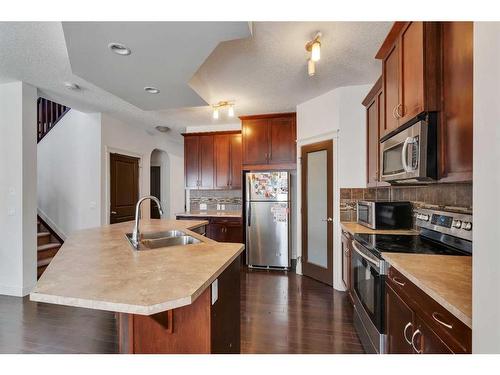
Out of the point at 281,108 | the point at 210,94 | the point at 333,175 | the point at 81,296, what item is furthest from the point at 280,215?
the point at 81,296

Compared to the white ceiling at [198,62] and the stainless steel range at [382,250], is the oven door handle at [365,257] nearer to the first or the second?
the stainless steel range at [382,250]

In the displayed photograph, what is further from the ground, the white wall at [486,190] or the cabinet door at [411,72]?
the cabinet door at [411,72]

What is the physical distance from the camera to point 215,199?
5199 millimetres

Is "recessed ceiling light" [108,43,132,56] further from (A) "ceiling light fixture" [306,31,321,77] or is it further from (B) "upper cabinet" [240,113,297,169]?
(B) "upper cabinet" [240,113,297,169]

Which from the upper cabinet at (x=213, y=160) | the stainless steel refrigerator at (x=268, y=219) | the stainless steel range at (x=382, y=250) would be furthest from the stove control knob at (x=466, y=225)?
the upper cabinet at (x=213, y=160)

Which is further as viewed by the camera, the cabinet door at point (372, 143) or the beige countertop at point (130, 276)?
the cabinet door at point (372, 143)

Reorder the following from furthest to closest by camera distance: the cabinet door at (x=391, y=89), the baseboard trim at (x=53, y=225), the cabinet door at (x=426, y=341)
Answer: the baseboard trim at (x=53, y=225) → the cabinet door at (x=391, y=89) → the cabinet door at (x=426, y=341)

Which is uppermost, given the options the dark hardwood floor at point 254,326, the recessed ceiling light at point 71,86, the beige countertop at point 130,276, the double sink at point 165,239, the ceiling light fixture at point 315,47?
the recessed ceiling light at point 71,86

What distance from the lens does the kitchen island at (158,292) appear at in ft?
3.14

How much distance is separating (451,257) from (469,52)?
43.8 inches

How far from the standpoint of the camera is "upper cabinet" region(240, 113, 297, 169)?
412cm

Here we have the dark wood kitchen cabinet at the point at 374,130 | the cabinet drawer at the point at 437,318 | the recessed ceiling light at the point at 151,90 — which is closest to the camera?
the cabinet drawer at the point at 437,318

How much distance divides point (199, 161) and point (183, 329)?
12.7 feet

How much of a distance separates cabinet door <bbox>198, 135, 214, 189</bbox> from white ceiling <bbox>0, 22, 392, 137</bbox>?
1280mm
